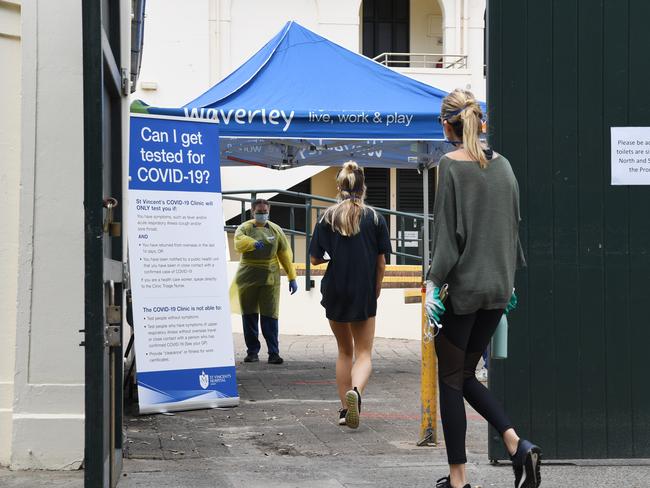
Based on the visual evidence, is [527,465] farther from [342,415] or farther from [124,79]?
[124,79]

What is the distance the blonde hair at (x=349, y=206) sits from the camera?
8.04m

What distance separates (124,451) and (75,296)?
114 cm

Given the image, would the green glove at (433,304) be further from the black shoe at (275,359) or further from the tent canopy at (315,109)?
the black shoe at (275,359)

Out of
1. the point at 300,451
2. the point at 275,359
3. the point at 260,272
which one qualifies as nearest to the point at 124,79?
the point at 300,451

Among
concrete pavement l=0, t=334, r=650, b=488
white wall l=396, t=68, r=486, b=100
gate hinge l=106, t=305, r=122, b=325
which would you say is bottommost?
concrete pavement l=0, t=334, r=650, b=488

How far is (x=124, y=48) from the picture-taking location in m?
6.73

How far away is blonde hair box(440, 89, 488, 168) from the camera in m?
5.31

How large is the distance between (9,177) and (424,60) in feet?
70.7

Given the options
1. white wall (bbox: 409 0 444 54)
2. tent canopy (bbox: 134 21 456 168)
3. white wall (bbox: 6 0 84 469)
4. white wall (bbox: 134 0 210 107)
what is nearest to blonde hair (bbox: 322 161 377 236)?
tent canopy (bbox: 134 21 456 168)

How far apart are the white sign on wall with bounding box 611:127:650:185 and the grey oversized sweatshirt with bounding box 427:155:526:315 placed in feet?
4.10

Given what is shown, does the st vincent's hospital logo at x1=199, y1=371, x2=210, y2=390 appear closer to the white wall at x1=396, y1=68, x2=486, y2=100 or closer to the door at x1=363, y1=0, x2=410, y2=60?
the white wall at x1=396, y1=68, x2=486, y2=100

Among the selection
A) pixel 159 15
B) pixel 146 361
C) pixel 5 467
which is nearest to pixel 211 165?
pixel 146 361

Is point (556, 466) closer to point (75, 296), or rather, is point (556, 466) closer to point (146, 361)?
point (75, 296)

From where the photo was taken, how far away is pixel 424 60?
2688 cm
